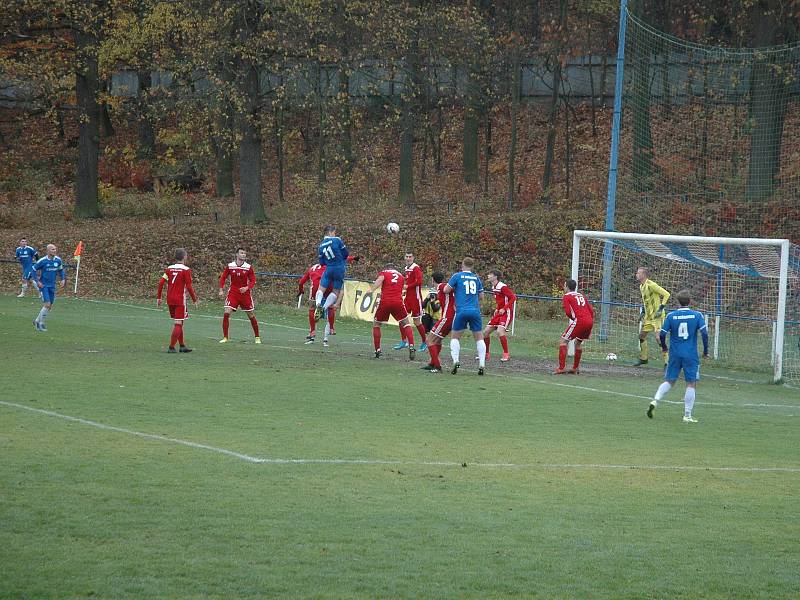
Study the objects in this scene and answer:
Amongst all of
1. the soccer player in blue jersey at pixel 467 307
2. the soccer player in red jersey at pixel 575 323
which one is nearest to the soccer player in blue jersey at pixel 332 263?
the soccer player in blue jersey at pixel 467 307

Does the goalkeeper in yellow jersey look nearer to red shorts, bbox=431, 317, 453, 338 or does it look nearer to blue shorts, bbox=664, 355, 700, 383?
red shorts, bbox=431, 317, 453, 338

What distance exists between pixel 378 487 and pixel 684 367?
639cm

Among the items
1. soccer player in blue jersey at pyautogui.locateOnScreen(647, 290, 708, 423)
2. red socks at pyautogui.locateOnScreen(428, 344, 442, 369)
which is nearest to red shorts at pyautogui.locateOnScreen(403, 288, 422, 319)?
red socks at pyautogui.locateOnScreen(428, 344, 442, 369)

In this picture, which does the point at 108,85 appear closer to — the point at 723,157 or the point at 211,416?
the point at 723,157

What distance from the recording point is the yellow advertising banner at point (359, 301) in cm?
3022

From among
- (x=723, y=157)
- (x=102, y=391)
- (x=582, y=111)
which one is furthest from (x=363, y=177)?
(x=102, y=391)

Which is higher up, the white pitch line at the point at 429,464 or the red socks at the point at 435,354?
the red socks at the point at 435,354

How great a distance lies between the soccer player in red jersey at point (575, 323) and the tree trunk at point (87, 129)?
1074 inches

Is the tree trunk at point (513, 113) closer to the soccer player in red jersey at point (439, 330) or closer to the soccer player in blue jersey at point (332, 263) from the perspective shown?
the soccer player in blue jersey at point (332, 263)

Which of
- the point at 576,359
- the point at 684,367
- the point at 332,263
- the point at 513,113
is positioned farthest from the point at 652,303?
the point at 513,113

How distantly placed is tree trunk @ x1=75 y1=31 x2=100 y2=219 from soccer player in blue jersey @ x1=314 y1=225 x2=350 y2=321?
23.3 metres

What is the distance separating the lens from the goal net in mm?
21594

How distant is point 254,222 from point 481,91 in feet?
36.4

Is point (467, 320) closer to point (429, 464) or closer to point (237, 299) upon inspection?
point (237, 299)
